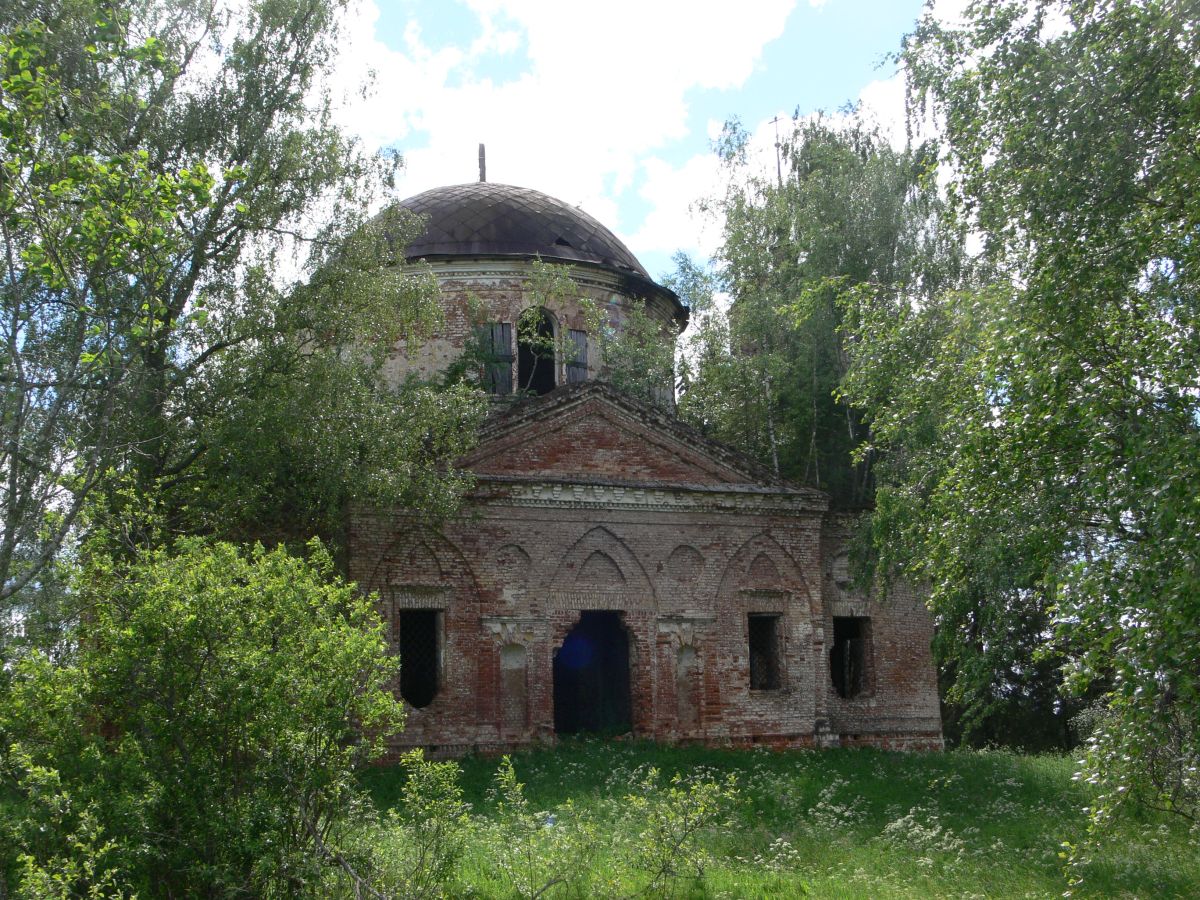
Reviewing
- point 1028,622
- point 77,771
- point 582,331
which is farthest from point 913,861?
point 582,331

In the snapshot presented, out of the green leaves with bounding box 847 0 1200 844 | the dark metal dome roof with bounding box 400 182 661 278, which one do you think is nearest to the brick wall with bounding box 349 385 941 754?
the dark metal dome roof with bounding box 400 182 661 278

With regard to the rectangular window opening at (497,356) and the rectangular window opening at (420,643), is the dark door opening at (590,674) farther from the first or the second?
the rectangular window opening at (497,356)

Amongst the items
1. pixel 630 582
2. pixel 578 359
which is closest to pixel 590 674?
pixel 630 582

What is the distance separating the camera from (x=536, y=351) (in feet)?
64.7

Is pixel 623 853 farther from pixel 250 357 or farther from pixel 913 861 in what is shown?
pixel 250 357

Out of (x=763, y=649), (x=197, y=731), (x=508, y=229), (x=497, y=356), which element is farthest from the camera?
(x=508, y=229)

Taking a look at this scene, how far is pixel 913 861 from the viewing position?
1095 centimetres

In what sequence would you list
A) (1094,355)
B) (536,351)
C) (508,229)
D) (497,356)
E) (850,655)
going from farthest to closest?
(508,229)
(536,351)
(497,356)
(850,655)
(1094,355)

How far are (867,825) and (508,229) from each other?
1193cm

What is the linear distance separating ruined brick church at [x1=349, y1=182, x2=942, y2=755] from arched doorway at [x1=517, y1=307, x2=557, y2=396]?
0.08m

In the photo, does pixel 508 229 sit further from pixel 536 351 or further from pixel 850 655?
pixel 850 655

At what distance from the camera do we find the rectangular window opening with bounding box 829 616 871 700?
18562 mm

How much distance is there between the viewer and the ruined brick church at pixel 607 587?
51.3ft

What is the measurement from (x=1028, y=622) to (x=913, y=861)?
9.96 m
